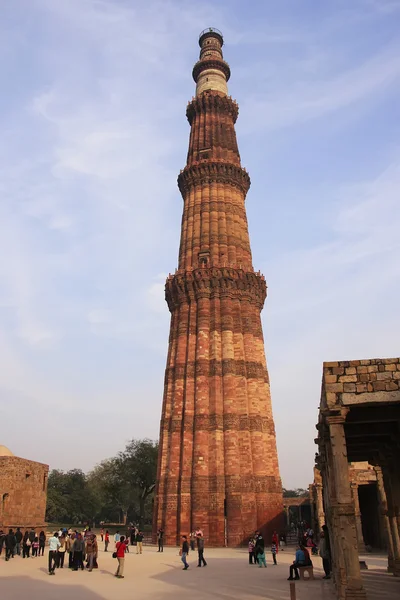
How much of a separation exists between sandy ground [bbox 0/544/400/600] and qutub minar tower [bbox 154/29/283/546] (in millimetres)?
6765

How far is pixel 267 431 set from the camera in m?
29.1

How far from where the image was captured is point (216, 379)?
95.5 feet

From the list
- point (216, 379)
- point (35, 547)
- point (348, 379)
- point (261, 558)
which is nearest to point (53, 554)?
point (261, 558)

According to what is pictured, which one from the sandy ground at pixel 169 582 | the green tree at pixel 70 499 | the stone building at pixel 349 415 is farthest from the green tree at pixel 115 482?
the stone building at pixel 349 415

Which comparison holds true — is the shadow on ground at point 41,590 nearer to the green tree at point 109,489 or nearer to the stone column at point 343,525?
the stone column at point 343,525

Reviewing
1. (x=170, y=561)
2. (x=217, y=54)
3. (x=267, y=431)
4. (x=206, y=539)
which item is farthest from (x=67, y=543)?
(x=217, y=54)

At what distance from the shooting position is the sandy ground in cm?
1210

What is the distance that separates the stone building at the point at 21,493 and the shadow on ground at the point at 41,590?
1278 cm

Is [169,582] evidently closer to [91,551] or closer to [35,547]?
[91,551]

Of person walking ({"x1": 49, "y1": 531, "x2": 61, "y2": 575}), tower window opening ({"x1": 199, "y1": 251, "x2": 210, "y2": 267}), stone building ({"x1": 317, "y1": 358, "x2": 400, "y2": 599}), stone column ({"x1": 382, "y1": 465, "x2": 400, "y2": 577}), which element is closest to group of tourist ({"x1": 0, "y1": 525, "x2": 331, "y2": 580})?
person walking ({"x1": 49, "y1": 531, "x2": 61, "y2": 575})

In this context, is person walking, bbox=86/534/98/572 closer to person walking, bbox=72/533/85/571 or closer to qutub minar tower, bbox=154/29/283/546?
person walking, bbox=72/533/85/571

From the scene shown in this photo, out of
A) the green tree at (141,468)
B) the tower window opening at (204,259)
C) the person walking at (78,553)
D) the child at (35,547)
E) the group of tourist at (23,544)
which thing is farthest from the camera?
the green tree at (141,468)

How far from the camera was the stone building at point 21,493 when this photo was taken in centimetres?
2669

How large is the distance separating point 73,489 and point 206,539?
55.2 metres
